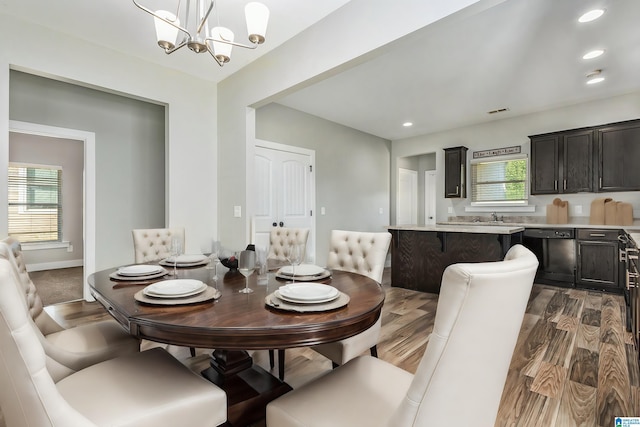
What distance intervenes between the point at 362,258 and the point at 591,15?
2730 mm

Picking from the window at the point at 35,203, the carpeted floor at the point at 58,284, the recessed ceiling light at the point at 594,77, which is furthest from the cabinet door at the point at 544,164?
the window at the point at 35,203

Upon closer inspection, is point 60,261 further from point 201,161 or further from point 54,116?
point 201,161

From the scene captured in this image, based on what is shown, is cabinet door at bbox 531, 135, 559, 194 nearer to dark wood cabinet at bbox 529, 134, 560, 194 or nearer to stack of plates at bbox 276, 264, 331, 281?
dark wood cabinet at bbox 529, 134, 560, 194

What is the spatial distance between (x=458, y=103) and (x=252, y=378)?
4486mm

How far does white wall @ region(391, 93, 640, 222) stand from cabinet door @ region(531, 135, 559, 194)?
0.20 m

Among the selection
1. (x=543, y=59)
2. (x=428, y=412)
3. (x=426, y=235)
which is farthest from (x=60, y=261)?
(x=543, y=59)

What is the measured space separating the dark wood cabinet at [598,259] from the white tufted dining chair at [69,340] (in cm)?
522

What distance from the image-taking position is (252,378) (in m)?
1.73

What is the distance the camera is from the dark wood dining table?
39.1 inches

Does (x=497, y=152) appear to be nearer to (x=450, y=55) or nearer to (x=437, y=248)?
(x=437, y=248)

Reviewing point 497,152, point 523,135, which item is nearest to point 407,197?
point 497,152

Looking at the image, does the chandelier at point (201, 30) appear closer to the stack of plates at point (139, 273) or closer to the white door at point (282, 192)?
the stack of plates at point (139, 273)

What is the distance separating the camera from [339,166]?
5.54m

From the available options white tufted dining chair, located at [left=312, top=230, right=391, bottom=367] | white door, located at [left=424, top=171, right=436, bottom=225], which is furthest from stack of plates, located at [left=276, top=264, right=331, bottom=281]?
white door, located at [left=424, top=171, right=436, bottom=225]
